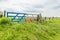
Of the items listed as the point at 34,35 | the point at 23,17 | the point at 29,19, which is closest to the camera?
the point at 34,35

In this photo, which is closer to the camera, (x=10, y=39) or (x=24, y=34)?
(x=10, y=39)

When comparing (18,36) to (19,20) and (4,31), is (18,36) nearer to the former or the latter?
(4,31)

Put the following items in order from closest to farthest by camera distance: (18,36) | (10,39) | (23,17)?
(10,39), (18,36), (23,17)

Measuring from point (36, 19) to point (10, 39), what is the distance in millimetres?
10527

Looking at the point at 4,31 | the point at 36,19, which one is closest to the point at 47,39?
the point at 4,31

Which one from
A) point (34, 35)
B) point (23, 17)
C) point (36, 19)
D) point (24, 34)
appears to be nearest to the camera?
point (24, 34)

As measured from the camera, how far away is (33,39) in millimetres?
11594

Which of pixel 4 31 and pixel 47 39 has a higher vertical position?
pixel 4 31

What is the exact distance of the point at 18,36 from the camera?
10.8 meters

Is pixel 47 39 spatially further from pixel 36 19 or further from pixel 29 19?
pixel 36 19

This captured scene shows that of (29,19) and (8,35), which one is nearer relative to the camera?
(8,35)

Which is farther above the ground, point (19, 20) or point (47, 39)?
point (19, 20)

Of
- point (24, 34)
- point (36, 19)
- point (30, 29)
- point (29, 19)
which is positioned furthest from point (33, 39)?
point (36, 19)

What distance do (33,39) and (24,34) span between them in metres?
0.67
